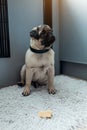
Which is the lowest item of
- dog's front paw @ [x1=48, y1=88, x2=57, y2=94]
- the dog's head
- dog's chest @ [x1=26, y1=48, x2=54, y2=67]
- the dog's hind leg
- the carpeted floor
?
the carpeted floor

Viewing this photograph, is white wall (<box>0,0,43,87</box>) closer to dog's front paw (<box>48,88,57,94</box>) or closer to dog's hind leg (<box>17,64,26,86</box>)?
dog's hind leg (<box>17,64,26,86</box>)

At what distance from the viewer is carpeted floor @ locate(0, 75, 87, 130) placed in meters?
1.31

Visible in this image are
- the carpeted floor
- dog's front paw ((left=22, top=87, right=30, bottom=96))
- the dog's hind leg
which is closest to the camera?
the carpeted floor

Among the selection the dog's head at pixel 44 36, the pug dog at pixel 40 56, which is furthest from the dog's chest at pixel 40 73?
the dog's head at pixel 44 36

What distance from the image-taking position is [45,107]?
1.60 meters

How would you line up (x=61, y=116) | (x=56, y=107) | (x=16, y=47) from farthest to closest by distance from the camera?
(x=16, y=47)
(x=56, y=107)
(x=61, y=116)

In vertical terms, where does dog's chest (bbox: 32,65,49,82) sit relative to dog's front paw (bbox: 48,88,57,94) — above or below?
above

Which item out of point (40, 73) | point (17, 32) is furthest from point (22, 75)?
point (17, 32)

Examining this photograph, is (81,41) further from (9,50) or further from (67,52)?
(9,50)

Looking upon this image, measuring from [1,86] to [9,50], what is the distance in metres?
0.42

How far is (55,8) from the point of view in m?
2.51

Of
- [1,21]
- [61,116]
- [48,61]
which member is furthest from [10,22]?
[61,116]

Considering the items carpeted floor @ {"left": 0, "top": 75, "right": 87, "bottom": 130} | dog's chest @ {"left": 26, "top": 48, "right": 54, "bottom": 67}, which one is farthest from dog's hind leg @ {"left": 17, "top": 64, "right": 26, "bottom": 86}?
dog's chest @ {"left": 26, "top": 48, "right": 54, "bottom": 67}

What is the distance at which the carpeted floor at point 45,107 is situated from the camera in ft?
4.29
